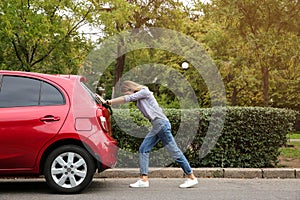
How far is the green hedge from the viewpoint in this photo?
27.2 ft

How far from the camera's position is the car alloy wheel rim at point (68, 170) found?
6.16 m

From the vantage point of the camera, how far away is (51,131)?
20.1ft

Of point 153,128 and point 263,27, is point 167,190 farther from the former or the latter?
point 263,27

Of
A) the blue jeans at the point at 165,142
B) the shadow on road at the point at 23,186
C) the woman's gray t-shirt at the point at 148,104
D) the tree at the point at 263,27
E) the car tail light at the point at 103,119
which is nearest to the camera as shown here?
the car tail light at the point at 103,119

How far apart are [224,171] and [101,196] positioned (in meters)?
2.72

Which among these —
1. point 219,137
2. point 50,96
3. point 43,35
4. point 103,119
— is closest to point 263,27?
point 219,137

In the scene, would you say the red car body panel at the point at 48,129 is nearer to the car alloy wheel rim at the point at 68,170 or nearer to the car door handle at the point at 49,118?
the car door handle at the point at 49,118

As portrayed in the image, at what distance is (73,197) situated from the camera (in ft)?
19.7

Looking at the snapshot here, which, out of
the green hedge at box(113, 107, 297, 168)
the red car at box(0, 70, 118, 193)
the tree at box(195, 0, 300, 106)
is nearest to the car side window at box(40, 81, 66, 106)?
the red car at box(0, 70, 118, 193)

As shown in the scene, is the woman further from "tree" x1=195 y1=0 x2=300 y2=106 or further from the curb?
"tree" x1=195 y1=0 x2=300 y2=106

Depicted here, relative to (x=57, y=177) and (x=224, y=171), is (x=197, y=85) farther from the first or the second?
(x=57, y=177)

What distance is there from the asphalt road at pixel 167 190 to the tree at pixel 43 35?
17.3 feet

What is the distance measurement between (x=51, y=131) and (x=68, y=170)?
56 cm

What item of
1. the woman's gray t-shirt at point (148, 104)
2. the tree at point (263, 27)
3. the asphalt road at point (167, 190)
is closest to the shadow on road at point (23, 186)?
the asphalt road at point (167, 190)
